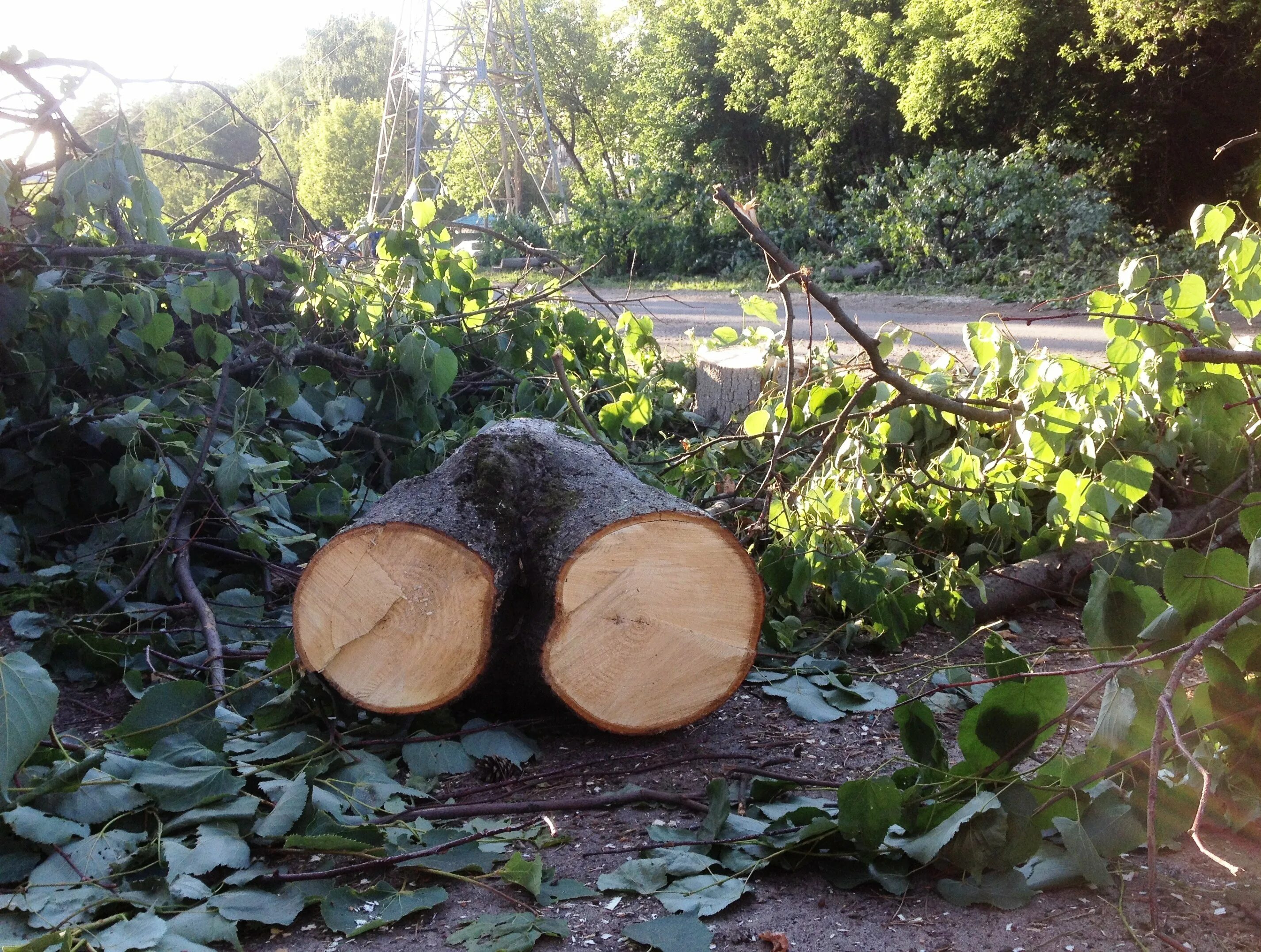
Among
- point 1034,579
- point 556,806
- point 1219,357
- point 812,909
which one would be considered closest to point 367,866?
point 556,806

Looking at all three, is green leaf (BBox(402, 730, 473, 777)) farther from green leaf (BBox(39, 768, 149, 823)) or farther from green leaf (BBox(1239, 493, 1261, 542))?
green leaf (BBox(1239, 493, 1261, 542))

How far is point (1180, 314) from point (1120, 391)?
10.5 inches

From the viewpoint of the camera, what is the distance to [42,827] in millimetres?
1793

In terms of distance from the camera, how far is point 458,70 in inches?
846

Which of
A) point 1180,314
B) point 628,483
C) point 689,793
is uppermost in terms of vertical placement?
point 1180,314

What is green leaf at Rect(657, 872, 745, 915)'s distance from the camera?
65.6 inches

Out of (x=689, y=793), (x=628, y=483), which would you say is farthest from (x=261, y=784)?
(x=628, y=483)

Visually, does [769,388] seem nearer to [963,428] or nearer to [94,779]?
[963,428]

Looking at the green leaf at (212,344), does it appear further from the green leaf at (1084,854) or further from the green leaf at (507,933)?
the green leaf at (1084,854)

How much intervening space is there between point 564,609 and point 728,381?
9.24ft

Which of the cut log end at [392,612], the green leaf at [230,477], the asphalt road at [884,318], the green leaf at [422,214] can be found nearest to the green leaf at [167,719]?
the cut log end at [392,612]

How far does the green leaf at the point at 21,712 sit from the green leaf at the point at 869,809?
135 centimetres

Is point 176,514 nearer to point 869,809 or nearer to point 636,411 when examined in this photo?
point 636,411

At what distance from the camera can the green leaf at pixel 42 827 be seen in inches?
69.8
